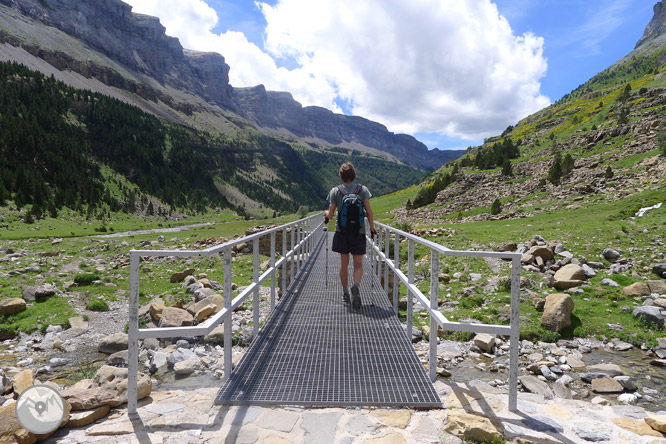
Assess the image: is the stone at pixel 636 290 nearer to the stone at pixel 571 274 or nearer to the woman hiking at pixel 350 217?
the stone at pixel 571 274

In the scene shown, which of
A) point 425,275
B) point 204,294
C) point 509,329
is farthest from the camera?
point 425,275

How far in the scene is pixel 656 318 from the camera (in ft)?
25.8

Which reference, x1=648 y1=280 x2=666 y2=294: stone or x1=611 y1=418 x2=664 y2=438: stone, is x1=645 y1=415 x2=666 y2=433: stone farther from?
x1=648 y1=280 x2=666 y2=294: stone

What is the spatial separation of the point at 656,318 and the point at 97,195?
110 metres

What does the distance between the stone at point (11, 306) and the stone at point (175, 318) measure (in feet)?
22.1

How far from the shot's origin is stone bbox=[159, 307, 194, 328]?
27.7 feet

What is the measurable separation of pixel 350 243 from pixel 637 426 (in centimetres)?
463

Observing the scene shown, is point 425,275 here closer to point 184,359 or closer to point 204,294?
point 204,294

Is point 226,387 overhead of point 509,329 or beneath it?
beneath

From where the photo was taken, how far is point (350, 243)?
6.95 metres

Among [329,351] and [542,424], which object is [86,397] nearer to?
[329,351]

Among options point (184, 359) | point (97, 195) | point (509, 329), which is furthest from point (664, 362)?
point (97, 195)

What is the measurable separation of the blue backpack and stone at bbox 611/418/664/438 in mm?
4460

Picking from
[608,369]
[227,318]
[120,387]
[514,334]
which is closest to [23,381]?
[120,387]
